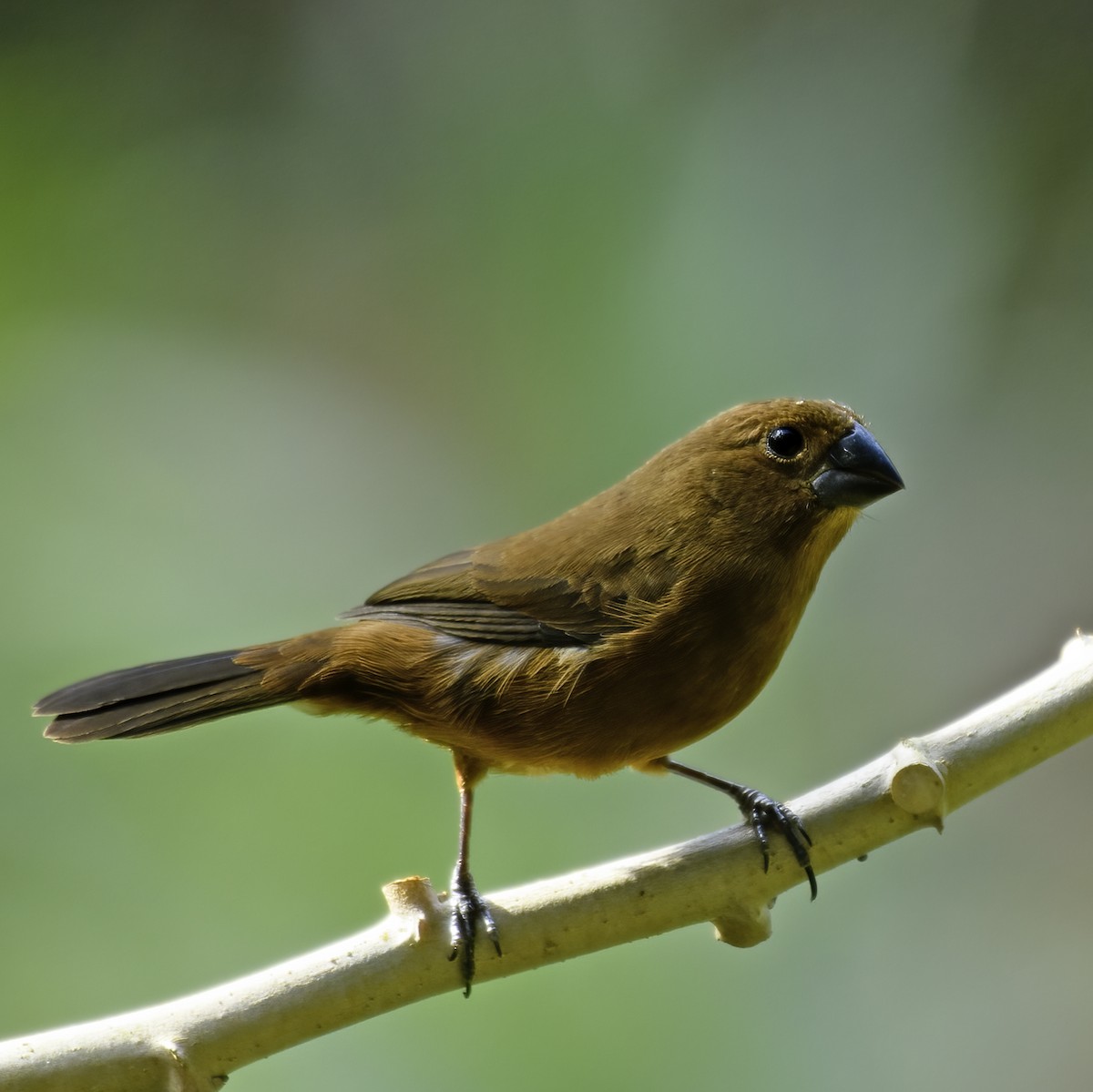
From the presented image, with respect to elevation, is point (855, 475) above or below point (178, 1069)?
above

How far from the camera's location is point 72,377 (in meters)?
3.88

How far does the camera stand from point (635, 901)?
1.91m

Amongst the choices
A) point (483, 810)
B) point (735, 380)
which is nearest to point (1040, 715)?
point (483, 810)

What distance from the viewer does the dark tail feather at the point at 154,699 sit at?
7.70 feet

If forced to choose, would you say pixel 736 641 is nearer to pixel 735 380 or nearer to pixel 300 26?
pixel 735 380

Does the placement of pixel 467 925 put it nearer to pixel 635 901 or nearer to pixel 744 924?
pixel 635 901

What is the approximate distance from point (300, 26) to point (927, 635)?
2.87m

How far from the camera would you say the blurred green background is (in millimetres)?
3512

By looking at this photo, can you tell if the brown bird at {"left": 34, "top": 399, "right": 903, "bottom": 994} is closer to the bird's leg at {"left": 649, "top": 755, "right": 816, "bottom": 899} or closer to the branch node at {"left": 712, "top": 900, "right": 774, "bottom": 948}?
the bird's leg at {"left": 649, "top": 755, "right": 816, "bottom": 899}

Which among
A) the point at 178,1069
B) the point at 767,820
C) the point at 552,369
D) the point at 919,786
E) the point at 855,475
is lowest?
the point at 178,1069

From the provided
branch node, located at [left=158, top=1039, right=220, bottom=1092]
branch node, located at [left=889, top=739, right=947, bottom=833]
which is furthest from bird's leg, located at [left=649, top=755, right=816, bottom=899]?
branch node, located at [left=158, top=1039, right=220, bottom=1092]

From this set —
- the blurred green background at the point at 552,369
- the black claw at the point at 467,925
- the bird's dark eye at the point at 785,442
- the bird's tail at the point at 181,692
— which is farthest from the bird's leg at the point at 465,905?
the blurred green background at the point at 552,369

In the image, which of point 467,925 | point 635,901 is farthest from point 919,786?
point 467,925

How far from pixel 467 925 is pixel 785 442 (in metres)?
1.10
